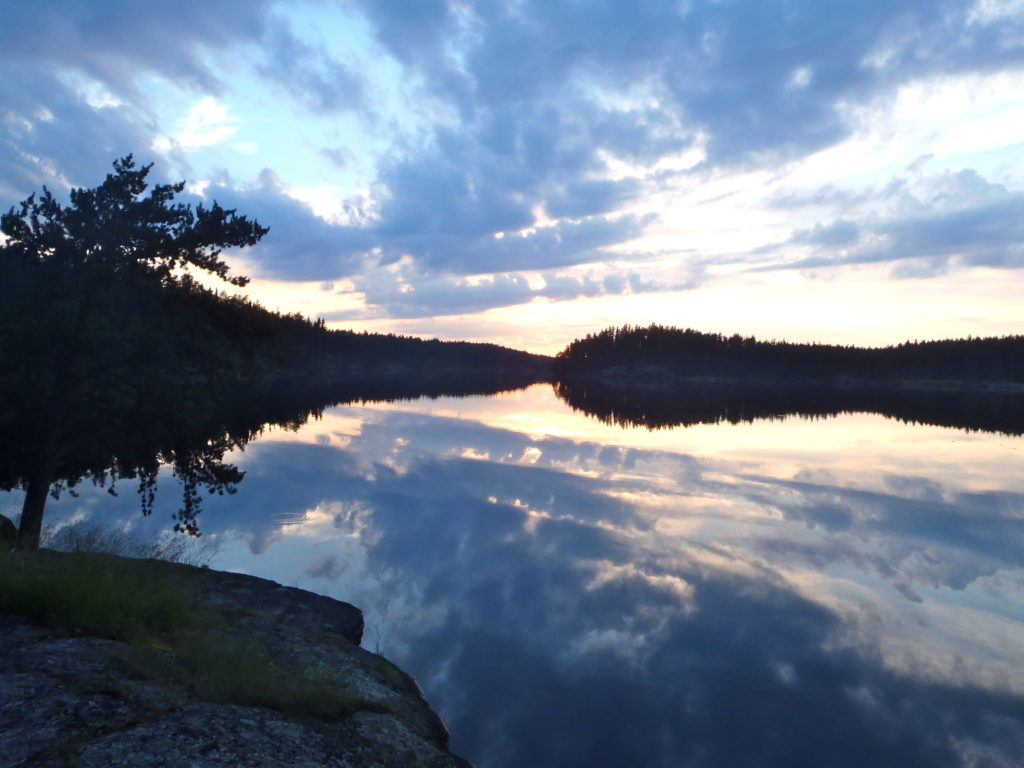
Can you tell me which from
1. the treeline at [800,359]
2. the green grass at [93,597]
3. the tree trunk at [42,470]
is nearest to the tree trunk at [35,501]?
the tree trunk at [42,470]

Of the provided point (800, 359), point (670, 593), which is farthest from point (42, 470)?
point (800, 359)

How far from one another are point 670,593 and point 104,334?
11284mm

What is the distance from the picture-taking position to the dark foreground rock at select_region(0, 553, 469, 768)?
4992 mm

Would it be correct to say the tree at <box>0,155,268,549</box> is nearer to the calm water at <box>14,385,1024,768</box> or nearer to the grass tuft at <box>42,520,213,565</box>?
the grass tuft at <box>42,520,213,565</box>

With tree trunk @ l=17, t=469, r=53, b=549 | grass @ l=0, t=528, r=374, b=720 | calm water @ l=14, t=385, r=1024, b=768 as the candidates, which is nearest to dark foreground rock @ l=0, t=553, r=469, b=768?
grass @ l=0, t=528, r=374, b=720

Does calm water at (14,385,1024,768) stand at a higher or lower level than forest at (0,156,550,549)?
lower

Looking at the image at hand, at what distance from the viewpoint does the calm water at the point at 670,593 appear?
8320mm

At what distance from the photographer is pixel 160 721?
5.46m

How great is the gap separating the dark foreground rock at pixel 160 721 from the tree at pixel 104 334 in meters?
7.39

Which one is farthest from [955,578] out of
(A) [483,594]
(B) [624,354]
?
(B) [624,354]

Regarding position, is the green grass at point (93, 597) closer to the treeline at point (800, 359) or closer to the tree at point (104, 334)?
the tree at point (104, 334)

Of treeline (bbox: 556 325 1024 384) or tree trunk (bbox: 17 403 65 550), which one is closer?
tree trunk (bbox: 17 403 65 550)

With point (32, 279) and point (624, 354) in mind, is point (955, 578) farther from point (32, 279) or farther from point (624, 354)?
point (624, 354)

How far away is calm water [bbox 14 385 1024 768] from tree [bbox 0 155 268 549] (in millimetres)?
2980
